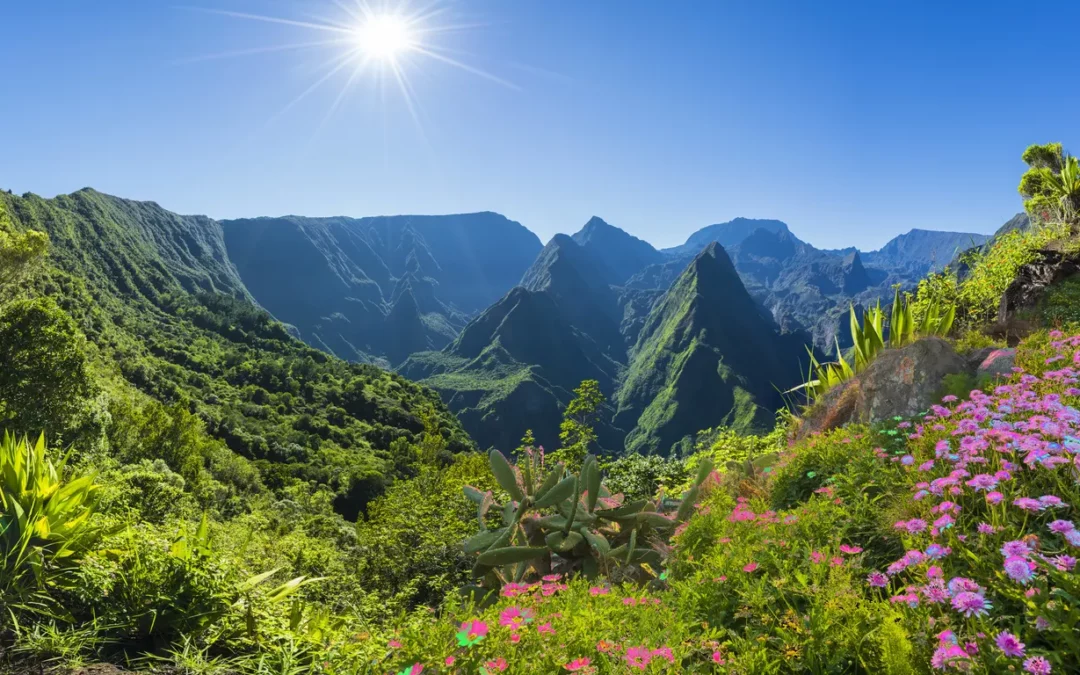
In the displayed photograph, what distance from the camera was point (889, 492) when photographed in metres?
3.07

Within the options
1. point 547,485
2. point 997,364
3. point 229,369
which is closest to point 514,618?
point 547,485

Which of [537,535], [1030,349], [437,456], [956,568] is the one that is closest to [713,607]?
[956,568]

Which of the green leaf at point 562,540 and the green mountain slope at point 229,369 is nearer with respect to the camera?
the green leaf at point 562,540

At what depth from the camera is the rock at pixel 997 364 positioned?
4836mm

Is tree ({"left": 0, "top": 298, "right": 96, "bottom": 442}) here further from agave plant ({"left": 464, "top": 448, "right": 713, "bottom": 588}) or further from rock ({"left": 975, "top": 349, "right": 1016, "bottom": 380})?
rock ({"left": 975, "top": 349, "right": 1016, "bottom": 380})

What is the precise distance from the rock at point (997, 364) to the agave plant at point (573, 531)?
2791mm

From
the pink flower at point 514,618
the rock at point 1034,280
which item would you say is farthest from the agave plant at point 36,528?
the rock at point 1034,280

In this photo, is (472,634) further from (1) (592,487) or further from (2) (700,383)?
(2) (700,383)

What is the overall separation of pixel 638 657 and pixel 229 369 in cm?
10936

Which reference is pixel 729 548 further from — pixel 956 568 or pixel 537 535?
pixel 537 535

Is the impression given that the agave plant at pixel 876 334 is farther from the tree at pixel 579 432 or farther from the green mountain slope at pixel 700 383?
the green mountain slope at pixel 700 383

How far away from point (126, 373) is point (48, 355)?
74554 millimetres

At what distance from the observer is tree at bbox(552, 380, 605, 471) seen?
10.3 m

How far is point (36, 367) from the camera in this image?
11.8 metres
